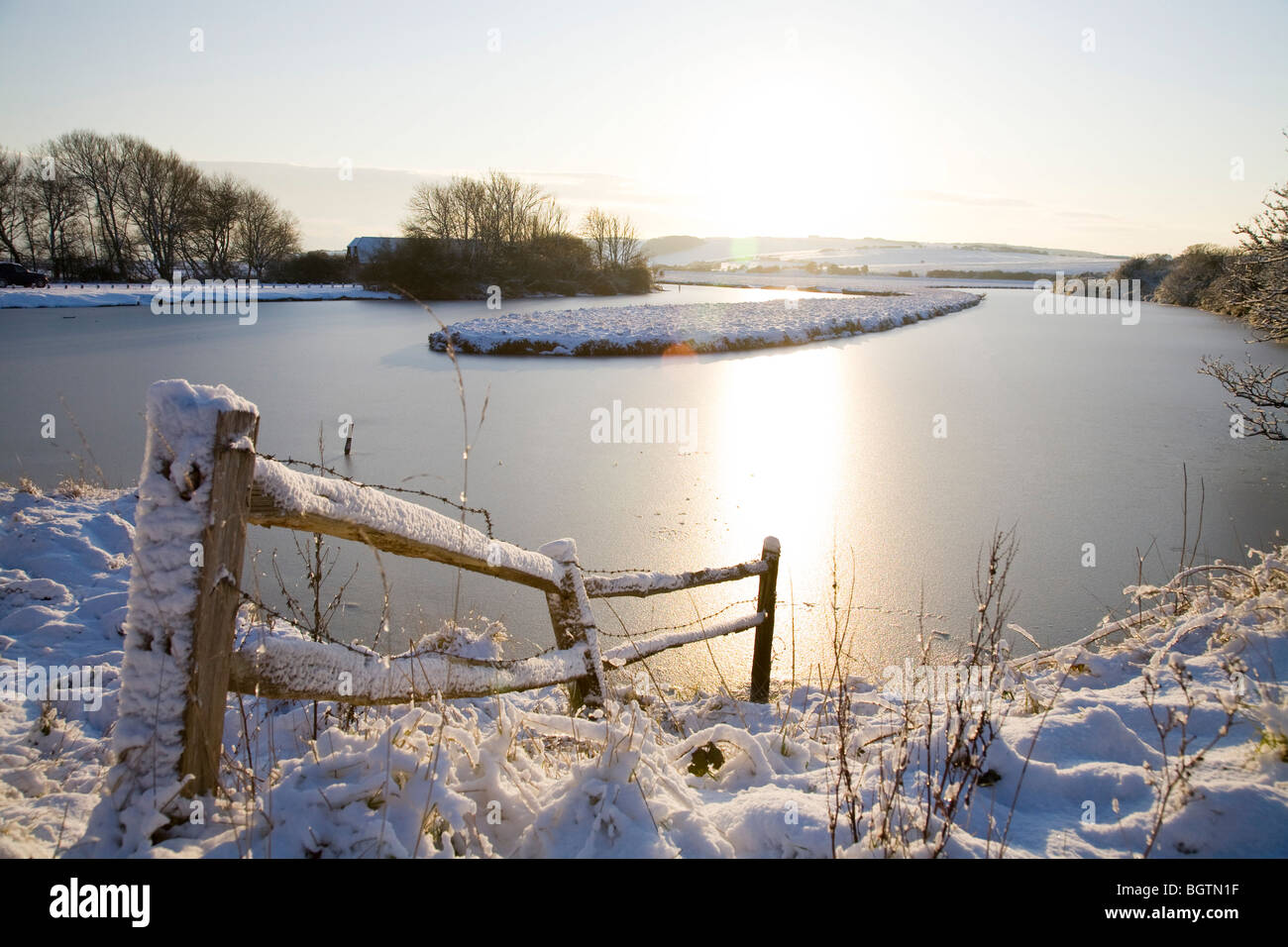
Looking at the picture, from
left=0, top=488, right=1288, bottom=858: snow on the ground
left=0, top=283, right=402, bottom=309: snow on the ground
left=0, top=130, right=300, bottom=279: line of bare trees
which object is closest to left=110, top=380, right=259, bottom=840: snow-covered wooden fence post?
left=0, top=488, right=1288, bottom=858: snow on the ground

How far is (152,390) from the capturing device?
1346mm

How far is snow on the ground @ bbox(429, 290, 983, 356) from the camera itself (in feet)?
63.3

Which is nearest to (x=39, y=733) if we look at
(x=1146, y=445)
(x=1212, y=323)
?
(x=1146, y=445)

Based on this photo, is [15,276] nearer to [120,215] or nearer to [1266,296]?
[120,215]

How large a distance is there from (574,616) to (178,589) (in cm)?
152

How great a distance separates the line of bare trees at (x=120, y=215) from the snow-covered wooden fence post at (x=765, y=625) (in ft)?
162

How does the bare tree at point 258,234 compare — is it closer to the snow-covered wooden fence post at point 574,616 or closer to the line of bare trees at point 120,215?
the line of bare trees at point 120,215

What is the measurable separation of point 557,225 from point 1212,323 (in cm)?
4382

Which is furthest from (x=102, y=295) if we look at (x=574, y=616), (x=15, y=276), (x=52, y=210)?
(x=574, y=616)

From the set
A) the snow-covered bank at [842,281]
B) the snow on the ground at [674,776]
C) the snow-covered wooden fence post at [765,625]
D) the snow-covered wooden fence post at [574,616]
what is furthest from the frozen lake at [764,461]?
the snow-covered bank at [842,281]

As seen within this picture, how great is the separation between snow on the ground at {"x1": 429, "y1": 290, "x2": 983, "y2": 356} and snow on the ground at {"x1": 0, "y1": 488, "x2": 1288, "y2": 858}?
44.3ft

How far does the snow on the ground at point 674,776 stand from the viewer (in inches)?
62.5

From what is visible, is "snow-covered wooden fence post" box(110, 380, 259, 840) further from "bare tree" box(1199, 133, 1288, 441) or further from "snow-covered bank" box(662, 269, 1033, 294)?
"snow-covered bank" box(662, 269, 1033, 294)

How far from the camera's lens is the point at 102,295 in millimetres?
30844
